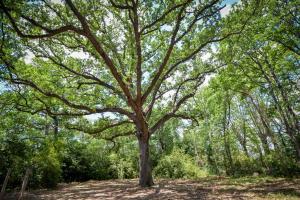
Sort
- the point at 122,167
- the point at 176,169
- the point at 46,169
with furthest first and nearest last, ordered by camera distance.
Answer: the point at 122,167 → the point at 176,169 → the point at 46,169

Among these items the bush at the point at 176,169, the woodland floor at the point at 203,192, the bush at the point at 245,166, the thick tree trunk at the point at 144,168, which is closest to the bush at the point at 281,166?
the bush at the point at 245,166

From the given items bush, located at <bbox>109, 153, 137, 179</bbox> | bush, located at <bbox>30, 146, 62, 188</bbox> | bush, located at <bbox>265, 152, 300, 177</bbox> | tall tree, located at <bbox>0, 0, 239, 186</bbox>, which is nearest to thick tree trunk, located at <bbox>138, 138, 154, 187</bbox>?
tall tree, located at <bbox>0, 0, 239, 186</bbox>

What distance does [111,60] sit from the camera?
351 inches

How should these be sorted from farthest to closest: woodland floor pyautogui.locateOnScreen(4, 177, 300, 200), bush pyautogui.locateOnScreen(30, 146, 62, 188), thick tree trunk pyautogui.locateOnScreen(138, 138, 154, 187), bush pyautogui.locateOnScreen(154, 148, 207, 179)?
bush pyautogui.locateOnScreen(154, 148, 207, 179), bush pyautogui.locateOnScreen(30, 146, 62, 188), thick tree trunk pyautogui.locateOnScreen(138, 138, 154, 187), woodland floor pyautogui.locateOnScreen(4, 177, 300, 200)

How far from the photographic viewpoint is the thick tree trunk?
11.4 metres

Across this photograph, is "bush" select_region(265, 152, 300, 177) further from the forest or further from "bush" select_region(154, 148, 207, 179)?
"bush" select_region(154, 148, 207, 179)

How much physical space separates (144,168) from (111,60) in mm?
5956

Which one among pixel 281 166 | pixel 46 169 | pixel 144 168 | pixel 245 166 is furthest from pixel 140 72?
pixel 245 166

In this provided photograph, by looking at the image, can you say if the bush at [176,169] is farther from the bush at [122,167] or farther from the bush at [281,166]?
the bush at [281,166]

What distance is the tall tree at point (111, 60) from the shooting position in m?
9.06

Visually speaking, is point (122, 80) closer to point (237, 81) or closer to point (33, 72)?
point (33, 72)

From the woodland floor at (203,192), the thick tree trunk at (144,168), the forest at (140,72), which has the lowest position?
the woodland floor at (203,192)

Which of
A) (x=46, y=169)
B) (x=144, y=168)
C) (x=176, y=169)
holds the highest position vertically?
(x=176, y=169)

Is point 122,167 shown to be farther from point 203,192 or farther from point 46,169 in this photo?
point 203,192
